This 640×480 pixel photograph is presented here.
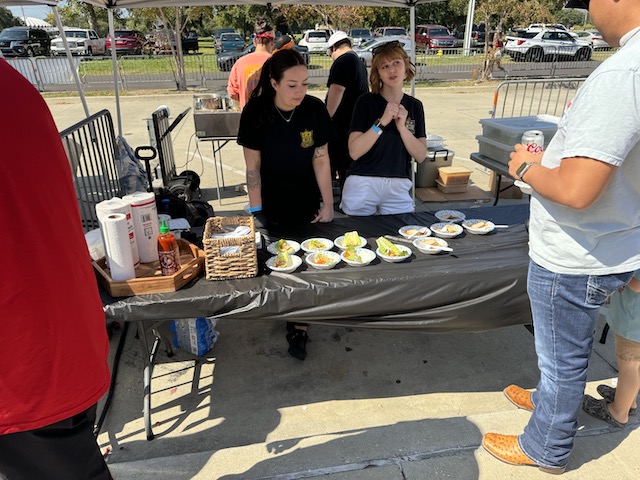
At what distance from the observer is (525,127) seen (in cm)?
443

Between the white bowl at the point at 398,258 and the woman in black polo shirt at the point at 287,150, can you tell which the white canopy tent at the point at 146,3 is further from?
the white bowl at the point at 398,258

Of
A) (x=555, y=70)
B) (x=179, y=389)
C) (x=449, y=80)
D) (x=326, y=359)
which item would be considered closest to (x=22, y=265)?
(x=179, y=389)

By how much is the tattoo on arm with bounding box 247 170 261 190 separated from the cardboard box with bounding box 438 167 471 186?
340 centimetres

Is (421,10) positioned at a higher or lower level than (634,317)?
higher

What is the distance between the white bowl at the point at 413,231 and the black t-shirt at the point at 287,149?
2.03ft

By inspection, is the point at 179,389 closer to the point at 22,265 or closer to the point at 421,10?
the point at 22,265

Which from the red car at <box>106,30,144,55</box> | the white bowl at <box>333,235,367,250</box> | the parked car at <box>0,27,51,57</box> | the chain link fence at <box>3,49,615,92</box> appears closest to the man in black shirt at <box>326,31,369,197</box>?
the white bowl at <box>333,235,367,250</box>

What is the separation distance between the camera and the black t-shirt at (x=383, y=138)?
9.94 feet

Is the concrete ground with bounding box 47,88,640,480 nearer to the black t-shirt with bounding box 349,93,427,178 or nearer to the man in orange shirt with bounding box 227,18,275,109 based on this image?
the black t-shirt with bounding box 349,93,427,178

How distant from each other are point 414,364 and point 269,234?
1266mm

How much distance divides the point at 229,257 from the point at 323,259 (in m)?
0.49

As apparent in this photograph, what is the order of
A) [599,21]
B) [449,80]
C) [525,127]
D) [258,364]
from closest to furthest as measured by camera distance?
1. [599,21]
2. [258,364]
3. [525,127]
4. [449,80]

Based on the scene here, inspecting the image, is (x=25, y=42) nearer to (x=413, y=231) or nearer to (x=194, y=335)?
(x=194, y=335)

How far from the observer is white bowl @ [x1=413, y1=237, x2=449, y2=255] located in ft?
8.04
